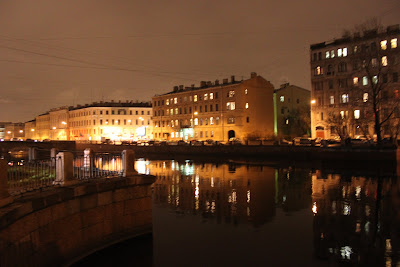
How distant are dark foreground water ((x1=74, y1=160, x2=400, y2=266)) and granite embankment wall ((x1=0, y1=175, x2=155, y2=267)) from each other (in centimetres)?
62

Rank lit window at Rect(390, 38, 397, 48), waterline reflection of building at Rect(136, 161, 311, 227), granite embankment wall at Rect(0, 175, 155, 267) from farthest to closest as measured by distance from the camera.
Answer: lit window at Rect(390, 38, 397, 48) → waterline reflection of building at Rect(136, 161, 311, 227) → granite embankment wall at Rect(0, 175, 155, 267)

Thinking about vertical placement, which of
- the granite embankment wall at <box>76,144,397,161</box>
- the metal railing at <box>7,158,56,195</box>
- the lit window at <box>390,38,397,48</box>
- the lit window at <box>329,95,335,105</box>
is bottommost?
the granite embankment wall at <box>76,144,397,161</box>

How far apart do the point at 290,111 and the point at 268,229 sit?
7760 centimetres

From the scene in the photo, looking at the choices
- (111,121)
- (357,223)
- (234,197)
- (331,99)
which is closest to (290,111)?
(331,99)

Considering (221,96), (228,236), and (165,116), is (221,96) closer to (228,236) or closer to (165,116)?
(165,116)

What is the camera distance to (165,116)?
10369 centimetres

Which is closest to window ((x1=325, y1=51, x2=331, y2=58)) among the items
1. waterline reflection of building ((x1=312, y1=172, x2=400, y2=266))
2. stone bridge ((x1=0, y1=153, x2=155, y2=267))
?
waterline reflection of building ((x1=312, y1=172, x2=400, y2=266))

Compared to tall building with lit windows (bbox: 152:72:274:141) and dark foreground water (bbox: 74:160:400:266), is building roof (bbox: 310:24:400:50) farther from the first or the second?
dark foreground water (bbox: 74:160:400:266)

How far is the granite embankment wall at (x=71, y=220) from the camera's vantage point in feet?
26.3

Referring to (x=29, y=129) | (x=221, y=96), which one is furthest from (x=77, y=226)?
(x=29, y=129)

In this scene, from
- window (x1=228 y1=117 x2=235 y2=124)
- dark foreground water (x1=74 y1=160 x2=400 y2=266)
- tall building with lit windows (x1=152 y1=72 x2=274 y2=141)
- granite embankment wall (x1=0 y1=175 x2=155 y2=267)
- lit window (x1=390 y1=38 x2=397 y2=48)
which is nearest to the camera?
granite embankment wall (x1=0 y1=175 x2=155 y2=267)

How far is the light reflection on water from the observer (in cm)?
1217

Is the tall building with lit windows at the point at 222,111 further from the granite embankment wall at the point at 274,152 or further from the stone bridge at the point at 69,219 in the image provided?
the stone bridge at the point at 69,219

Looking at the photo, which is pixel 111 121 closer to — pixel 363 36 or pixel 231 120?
pixel 231 120
